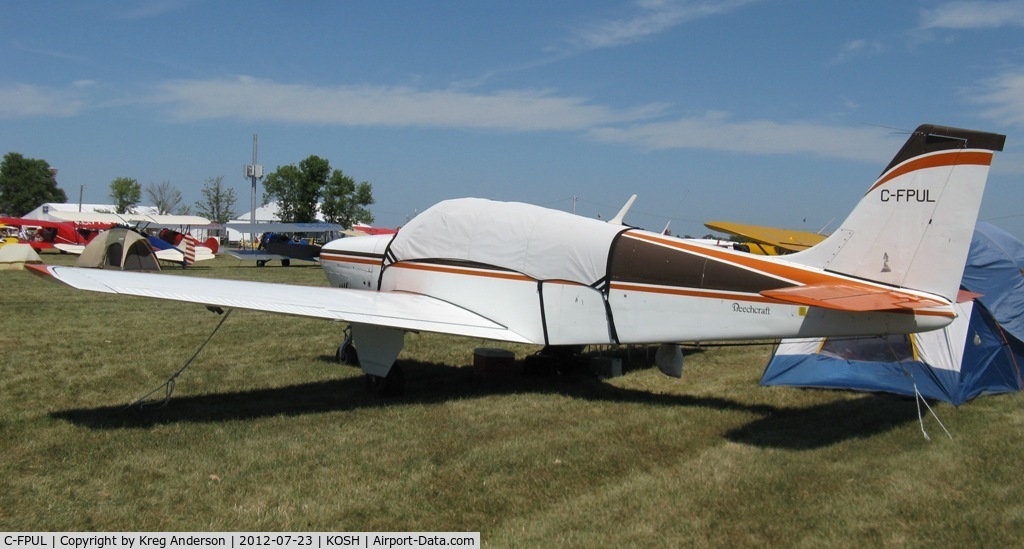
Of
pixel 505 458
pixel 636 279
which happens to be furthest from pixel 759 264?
pixel 505 458

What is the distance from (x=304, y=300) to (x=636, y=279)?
332cm

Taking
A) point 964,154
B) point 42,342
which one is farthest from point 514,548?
point 42,342

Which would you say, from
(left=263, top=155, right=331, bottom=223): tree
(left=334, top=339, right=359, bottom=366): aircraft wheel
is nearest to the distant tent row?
(left=334, top=339, right=359, bottom=366): aircraft wheel

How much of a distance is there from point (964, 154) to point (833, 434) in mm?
2518

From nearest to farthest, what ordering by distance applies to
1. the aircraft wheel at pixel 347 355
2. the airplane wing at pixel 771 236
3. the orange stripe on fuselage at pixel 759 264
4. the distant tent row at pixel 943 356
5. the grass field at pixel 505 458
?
1. the grass field at pixel 505 458
2. the orange stripe on fuselage at pixel 759 264
3. the distant tent row at pixel 943 356
4. the aircraft wheel at pixel 347 355
5. the airplane wing at pixel 771 236

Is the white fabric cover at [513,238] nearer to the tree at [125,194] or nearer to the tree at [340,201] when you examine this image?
the tree at [340,201]

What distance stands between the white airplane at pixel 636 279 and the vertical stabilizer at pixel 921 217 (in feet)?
0.03

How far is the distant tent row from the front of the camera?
25.9ft

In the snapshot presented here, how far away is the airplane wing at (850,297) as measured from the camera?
5.87 m

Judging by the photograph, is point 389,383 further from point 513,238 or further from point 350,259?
point 350,259

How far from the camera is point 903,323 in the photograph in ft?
20.0

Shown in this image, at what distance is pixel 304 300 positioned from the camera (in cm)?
784

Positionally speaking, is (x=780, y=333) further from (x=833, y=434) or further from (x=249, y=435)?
(x=249, y=435)

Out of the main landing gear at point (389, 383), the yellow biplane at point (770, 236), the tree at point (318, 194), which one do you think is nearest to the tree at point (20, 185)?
the tree at point (318, 194)
